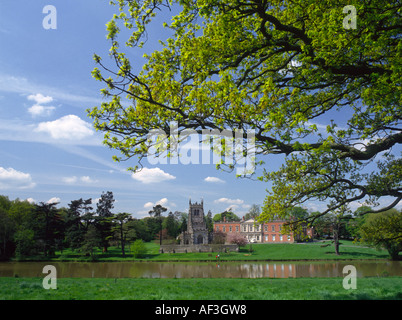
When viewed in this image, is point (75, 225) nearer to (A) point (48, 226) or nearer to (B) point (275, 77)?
(A) point (48, 226)

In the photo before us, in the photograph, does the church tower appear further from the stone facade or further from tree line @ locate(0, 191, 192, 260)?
tree line @ locate(0, 191, 192, 260)

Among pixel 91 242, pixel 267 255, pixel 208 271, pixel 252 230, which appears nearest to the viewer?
pixel 208 271

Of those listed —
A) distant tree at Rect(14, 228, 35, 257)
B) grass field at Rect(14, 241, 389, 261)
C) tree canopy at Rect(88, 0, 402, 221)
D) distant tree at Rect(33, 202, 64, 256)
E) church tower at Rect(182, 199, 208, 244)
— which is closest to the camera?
tree canopy at Rect(88, 0, 402, 221)

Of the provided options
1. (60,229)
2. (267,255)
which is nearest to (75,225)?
(60,229)

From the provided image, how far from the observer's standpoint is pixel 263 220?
9.47m

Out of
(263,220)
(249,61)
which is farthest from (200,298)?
(249,61)

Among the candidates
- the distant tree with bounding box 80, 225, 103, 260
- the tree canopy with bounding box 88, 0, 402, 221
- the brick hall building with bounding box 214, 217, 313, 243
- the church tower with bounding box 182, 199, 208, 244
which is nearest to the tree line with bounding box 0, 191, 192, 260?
the distant tree with bounding box 80, 225, 103, 260

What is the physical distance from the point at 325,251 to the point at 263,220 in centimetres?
5513

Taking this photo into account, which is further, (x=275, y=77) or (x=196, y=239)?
(x=196, y=239)

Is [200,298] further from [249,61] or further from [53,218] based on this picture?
[53,218]

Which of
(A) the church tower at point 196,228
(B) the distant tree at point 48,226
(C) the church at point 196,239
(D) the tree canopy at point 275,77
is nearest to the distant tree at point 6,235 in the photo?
(B) the distant tree at point 48,226

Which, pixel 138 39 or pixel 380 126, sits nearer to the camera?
pixel 138 39

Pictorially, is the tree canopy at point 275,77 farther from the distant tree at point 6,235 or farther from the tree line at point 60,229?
the distant tree at point 6,235
